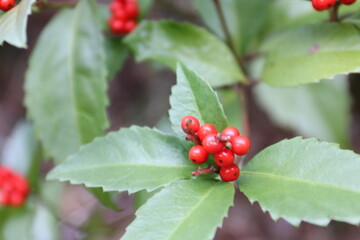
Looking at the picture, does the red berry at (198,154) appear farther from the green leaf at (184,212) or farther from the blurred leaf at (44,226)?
the blurred leaf at (44,226)

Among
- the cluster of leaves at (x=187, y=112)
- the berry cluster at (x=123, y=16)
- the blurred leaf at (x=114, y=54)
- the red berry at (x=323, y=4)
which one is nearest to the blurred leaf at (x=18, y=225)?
the cluster of leaves at (x=187, y=112)

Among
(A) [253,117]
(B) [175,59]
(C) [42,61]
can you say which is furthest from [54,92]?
(A) [253,117]

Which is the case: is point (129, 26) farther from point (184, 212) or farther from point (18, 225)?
point (18, 225)

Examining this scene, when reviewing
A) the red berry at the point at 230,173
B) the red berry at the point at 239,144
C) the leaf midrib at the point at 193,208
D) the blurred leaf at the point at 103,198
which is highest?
the red berry at the point at 239,144

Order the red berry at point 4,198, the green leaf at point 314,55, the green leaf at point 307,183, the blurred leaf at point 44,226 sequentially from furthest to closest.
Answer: the blurred leaf at point 44,226, the red berry at point 4,198, the green leaf at point 314,55, the green leaf at point 307,183

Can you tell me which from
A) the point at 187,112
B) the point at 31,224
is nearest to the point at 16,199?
the point at 31,224

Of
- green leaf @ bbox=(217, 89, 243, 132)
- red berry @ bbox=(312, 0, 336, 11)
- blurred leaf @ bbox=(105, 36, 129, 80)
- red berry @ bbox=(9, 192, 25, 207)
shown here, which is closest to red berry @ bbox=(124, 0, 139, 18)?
blurred leaf @ bbox=(105, 36, 129, 80)

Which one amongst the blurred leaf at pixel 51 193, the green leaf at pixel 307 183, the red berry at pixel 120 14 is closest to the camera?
the green leaf at pixel 307 183
